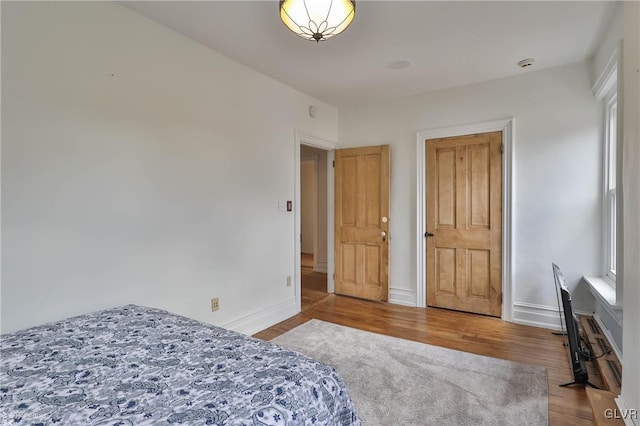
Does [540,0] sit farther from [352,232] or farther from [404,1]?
[352,232]

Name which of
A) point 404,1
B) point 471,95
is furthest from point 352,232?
point 404,1

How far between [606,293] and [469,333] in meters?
1.14

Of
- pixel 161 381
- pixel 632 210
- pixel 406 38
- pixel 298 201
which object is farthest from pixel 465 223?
pixel 161 381

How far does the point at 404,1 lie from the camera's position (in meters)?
2.15

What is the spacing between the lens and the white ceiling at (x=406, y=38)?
2236 millimetres

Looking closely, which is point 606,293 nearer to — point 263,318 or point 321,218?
point 263,318

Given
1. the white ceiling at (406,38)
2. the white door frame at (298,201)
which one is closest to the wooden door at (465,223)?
the white ceiling at (406,38)

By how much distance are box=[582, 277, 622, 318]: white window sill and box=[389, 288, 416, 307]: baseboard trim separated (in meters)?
1.73

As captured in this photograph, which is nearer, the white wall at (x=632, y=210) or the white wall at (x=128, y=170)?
the white wall at (x=632, y=210)

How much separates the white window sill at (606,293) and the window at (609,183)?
0.10 metres

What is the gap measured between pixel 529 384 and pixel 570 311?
579 millimetres

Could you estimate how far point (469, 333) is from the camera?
317 cm
